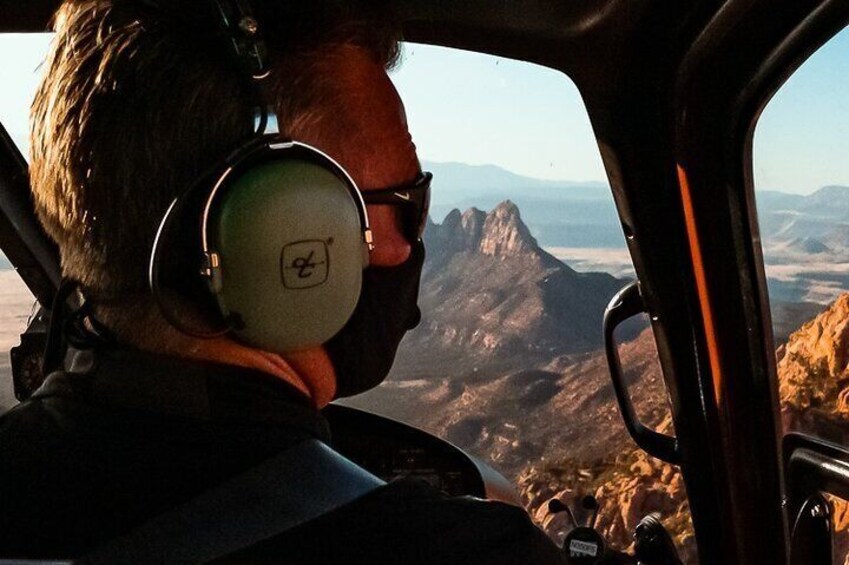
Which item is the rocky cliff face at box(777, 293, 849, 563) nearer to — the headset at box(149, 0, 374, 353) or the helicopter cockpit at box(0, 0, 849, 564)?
the helicopter cockpit at box(0, 0, 849, 564)

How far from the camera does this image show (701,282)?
2.25 meters

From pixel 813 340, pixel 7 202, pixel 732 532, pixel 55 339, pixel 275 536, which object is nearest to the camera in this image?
pixel 275 536

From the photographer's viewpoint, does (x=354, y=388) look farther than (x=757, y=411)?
No

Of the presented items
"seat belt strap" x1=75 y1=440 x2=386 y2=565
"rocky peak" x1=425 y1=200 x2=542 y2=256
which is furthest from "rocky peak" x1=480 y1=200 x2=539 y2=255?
"seat belt strap" x1=75 y1=440 x2=386 y2=565

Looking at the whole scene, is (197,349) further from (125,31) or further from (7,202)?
(7,202)

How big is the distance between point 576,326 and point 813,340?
519 mm

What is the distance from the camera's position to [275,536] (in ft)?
3.52

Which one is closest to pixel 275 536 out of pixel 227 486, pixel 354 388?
pixel 227 486

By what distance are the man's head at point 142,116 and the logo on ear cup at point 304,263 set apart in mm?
130

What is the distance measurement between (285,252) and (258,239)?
4cm

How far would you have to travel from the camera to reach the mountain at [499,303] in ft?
8.27

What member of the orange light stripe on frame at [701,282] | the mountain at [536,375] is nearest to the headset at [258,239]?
the orange light stripe on frame at [701,282]

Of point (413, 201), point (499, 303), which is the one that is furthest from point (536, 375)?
point (413, 201)

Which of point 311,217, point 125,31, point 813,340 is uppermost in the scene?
point 125,31
